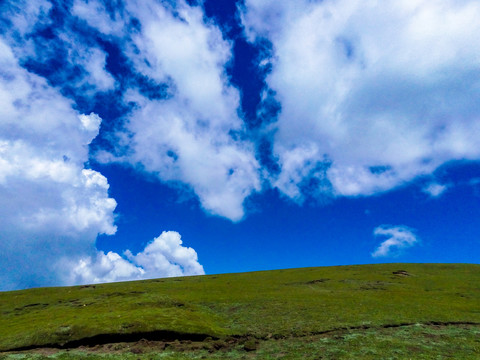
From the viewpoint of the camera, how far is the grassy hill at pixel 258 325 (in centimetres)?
3112

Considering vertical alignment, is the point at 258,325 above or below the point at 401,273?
below

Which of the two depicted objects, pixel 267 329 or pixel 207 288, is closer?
pixel 267 329

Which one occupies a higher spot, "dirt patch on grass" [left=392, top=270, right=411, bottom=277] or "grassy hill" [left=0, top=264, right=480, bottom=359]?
"dirt patch on grass" [left=392, top=270, right=411, bottom=277]

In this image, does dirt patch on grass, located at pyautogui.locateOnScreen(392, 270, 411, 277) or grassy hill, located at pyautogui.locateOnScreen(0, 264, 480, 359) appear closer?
grassy hill, located at pyautogui.locateOnScreen(0, 264, 480, 359)

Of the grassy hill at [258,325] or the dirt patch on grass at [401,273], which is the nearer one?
the grassy hill at [258,325]

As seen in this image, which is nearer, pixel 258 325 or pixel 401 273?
pixel 258 325

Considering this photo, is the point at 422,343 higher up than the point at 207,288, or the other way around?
the point at 207,288

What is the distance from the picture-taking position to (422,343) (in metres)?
31.0

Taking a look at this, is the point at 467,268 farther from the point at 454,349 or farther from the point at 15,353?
the point at 15,353

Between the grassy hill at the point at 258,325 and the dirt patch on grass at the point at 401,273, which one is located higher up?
the dirt patch on grass at the point at 401,273

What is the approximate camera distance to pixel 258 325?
1542 inches

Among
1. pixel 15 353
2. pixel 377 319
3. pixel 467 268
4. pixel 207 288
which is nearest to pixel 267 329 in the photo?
pixel 377 319

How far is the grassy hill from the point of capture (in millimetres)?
31125

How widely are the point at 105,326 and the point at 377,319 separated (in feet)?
123
